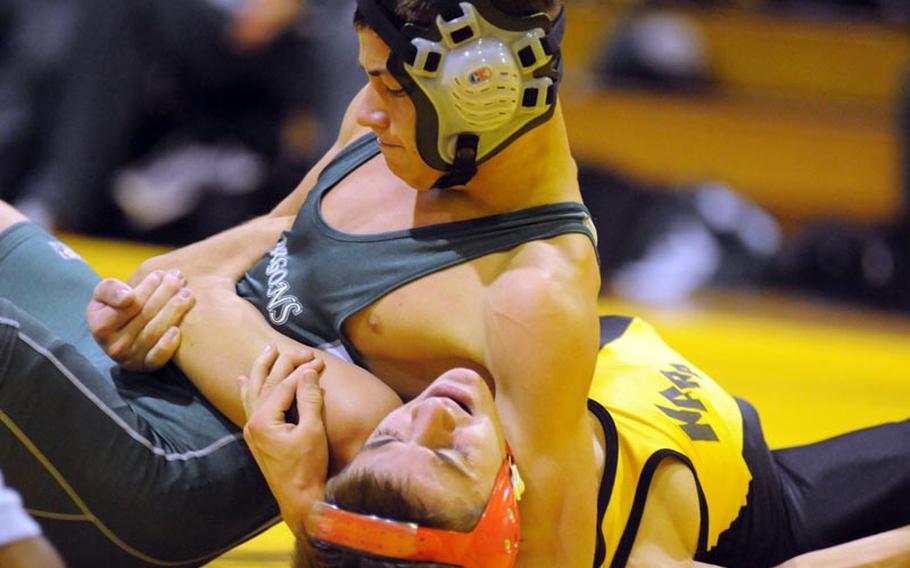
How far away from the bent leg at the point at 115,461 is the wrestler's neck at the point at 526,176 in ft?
2.31

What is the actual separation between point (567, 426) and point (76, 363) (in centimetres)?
92

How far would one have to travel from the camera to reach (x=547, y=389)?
2396 millimetres

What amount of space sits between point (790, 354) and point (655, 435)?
100 inches

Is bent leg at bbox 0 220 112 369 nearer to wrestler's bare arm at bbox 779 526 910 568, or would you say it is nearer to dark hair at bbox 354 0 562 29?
dark hair at bbox 354 0 562 29

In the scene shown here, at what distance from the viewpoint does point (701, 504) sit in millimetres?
2838

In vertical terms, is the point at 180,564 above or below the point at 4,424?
below

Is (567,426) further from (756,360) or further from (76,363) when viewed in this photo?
(756,360)

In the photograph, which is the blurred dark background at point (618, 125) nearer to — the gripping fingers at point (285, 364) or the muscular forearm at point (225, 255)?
the muscular forearm at point (225, 255)

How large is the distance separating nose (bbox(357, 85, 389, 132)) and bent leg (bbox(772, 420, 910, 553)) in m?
1.27

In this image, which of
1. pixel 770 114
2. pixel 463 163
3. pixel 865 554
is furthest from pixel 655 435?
pixel 770 114

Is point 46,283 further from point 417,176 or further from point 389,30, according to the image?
point 389,30

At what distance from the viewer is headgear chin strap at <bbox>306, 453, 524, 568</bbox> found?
223cm

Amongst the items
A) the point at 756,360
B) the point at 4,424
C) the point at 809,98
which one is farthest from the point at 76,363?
the point at 809,98

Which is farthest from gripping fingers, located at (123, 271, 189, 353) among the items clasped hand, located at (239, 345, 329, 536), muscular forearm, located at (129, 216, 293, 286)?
Answer: clasped hand, located at (239, 345, 329, 536)
